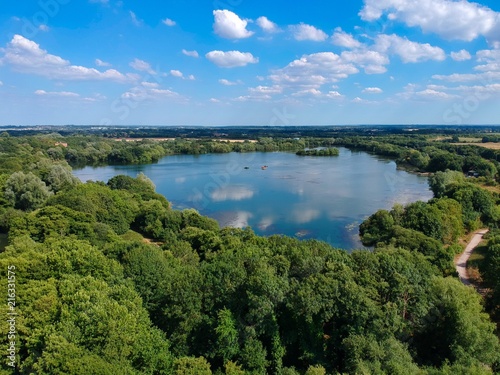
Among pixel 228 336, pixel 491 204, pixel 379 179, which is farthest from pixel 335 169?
pixel 228 336

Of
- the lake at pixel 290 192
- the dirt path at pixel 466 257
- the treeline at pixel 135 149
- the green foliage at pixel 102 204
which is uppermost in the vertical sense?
the treeline at pixel 135 149

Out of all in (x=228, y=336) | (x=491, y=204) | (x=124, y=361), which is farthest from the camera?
(x=491, y=204)

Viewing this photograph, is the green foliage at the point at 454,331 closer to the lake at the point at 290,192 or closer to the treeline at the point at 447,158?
the lake at the point at 290,192

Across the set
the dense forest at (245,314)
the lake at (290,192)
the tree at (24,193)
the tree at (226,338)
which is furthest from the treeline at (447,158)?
the tree at (24,193)

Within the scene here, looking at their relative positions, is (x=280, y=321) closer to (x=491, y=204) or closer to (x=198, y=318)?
(x=198, y=318)

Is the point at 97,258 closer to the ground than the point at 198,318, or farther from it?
farther from it

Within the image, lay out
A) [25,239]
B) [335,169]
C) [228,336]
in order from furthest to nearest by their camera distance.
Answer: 1. [335,169]
2. [25,239]
3. [228,336]
